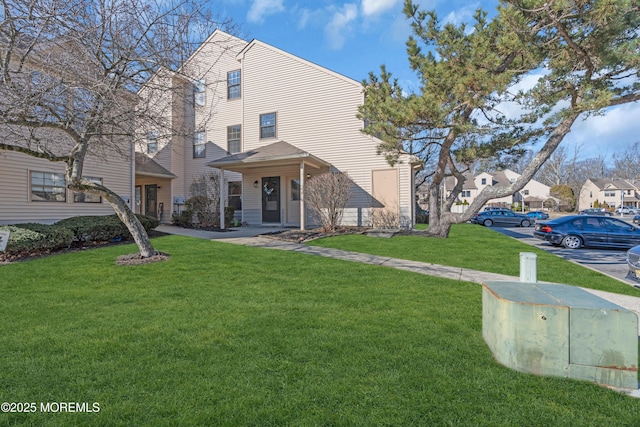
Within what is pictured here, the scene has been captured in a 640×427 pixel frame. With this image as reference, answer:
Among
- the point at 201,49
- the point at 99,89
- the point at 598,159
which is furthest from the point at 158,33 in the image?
the point at 598,159

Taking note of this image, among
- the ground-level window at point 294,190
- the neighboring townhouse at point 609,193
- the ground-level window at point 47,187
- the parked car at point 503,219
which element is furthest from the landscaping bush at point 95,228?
the neighboring townhouse at point 609,193

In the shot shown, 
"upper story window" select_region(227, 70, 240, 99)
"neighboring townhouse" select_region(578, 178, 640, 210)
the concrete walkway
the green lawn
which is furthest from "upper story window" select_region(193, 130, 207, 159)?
"neighboring townhouse" select_region(578, 178, 640, 210)

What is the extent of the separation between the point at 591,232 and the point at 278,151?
468 inches

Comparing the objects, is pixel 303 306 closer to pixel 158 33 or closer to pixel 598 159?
pixel 158 33

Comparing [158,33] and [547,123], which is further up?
[158,33]

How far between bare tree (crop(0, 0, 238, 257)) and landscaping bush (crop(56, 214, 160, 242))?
252cm

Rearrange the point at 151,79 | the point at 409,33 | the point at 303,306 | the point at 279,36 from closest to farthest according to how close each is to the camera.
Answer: the point at 303,306, the point at 151,79, the point at 409,33, the point at 279,36

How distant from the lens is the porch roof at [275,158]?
12148 mm

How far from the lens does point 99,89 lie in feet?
18.6

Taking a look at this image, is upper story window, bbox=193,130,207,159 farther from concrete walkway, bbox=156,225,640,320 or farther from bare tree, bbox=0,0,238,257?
bare tree, bbox=0,0,238,257

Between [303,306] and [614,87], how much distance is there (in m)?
8.59

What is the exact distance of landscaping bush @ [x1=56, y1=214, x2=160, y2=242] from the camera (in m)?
8.95

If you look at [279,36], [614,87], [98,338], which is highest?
[279,36]

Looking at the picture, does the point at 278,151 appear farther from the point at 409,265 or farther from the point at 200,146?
the point at 409,265
